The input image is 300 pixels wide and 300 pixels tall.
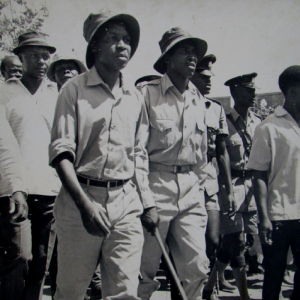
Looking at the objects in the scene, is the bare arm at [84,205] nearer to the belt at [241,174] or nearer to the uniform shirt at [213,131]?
the uniform shirt at [213,131]

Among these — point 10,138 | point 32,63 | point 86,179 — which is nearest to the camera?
point 86,179

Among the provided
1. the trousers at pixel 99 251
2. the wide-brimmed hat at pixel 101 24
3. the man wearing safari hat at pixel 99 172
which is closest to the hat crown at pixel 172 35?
the wide-brimmed hat at pixel 101 24

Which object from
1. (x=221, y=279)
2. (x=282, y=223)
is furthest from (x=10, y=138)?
(x=221, y=279)

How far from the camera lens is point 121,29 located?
109 inches

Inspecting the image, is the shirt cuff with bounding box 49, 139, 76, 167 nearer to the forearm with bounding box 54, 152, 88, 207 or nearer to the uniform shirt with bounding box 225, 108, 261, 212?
the forearm with bounding box 54, 152, 88, 207

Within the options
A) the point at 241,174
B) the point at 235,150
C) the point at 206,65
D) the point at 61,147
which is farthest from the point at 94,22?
the point at 241,174

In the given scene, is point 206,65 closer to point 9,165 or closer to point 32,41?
point 32,41

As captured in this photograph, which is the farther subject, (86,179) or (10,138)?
(10,138)

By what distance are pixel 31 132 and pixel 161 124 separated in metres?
1.09

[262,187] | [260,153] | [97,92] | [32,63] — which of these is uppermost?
[32,63]

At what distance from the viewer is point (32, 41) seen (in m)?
3.84

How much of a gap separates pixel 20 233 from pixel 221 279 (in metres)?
2.55

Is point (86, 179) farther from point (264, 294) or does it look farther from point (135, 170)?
point (264, 294)

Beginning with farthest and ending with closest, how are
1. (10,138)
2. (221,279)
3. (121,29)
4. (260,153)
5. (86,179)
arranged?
1. (221,279)
2. (260,153)
3. (10,138)
4. (121,29)
5. (86,179)
